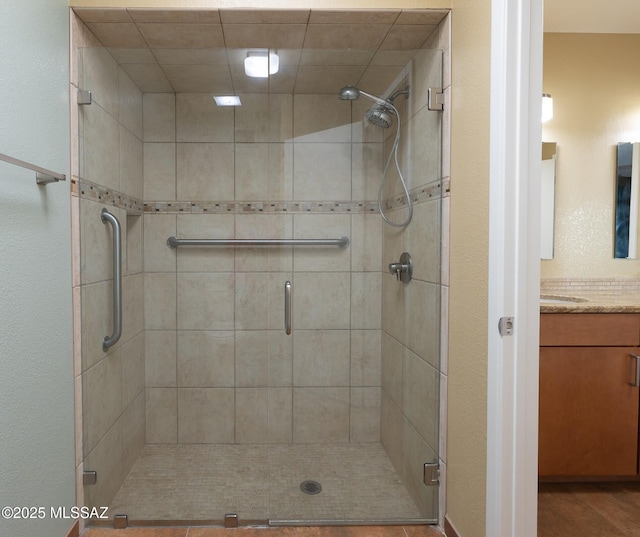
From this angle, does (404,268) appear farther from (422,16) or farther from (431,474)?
(422,16)

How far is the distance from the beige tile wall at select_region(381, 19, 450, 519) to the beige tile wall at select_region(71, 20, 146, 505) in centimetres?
110

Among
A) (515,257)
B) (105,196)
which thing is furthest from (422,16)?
(105,196)

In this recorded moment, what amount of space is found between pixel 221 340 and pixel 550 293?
6.10ft

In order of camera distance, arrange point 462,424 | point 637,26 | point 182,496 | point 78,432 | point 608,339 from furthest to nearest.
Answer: point 637,26 → point 608,339 → point 182,496 → point 78,432 → point 462,424

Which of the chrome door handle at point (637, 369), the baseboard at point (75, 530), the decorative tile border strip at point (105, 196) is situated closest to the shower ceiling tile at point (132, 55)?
the decorative tile border strip at point (105, 196)

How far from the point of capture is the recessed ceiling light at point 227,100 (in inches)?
73.7

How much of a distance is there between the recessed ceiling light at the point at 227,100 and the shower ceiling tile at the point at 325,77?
0.26m

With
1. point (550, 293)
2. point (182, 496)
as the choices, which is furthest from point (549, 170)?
point (182, 496)

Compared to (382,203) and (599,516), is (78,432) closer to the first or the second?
(382,203)

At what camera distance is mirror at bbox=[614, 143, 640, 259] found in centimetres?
256

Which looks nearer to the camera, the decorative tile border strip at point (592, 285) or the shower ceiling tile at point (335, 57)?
the shower ceiling tile at point (335, 57)

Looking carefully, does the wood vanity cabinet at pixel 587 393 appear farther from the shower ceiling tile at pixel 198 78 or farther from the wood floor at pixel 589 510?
the shower ceiling tile at pixel 198 78

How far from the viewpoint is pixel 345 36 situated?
190cm

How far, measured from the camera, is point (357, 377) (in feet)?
6.35
